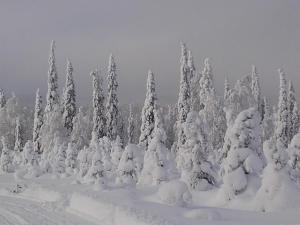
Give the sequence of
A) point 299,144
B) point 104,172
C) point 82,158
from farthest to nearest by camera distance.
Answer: point 82,158 < point 104,172 < point 299,144

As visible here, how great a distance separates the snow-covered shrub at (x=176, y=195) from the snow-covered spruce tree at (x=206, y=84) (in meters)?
28.6

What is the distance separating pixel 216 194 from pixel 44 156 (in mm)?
29846

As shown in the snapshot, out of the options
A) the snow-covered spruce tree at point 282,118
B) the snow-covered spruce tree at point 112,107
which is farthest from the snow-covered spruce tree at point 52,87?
the snow-covered spruce tree at point 282,118

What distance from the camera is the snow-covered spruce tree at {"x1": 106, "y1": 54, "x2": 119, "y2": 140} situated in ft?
186

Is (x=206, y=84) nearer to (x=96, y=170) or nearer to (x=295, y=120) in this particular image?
(x=96, y=170)

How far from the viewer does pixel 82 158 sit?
111 ft

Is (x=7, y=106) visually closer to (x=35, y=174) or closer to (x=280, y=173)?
(x=35, y=174)

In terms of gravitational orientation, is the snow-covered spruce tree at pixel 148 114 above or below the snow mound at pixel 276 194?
above

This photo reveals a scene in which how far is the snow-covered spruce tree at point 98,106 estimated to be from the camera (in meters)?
56.8

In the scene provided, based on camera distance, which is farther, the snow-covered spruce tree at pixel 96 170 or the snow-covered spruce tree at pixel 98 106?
the snow-covered spruce tree at pixel 98 106

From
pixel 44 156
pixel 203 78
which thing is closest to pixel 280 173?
pixel 203 78

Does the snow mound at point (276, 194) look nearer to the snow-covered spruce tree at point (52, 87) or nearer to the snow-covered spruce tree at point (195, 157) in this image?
the snow-covered spruce tree at point (195, 157)

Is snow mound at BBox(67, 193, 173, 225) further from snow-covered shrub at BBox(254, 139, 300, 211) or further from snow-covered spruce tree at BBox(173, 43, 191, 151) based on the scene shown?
snow-covered spruce tree at BBox(173, 43, 191, 151)

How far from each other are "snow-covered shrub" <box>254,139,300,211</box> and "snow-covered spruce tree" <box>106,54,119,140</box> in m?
39.4
